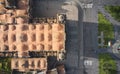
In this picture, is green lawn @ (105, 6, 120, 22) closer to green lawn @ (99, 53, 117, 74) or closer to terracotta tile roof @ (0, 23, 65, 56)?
green lawn @ (99, 53, 117, 74)

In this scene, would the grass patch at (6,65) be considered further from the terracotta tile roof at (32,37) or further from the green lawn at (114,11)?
the green lawn at (114,11)

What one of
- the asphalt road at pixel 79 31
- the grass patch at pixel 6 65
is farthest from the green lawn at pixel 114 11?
the grass patch at pixel 6 65

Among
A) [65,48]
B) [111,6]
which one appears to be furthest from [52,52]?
[111,6]

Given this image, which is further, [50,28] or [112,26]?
[112,26]

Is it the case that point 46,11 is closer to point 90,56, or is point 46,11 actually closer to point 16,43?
point 16,43

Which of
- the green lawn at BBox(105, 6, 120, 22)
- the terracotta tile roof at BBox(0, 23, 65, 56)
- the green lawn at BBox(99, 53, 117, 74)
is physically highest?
the green lawn at BBox(105, 6, 120, 22)

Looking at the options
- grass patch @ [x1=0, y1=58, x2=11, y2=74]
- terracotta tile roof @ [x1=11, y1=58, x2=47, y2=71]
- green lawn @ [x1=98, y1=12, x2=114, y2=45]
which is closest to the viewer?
terracotta tile roof @ [x1=11, y1=58, x2=47, y2=71]

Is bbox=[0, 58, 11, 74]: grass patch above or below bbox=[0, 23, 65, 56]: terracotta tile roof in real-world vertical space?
below

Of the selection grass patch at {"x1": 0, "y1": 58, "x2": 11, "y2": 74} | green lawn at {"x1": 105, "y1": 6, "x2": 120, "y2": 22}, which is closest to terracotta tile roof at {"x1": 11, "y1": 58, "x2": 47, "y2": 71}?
grass patch at {"x1": 0, "y1": 58, "x2": 11, "y2": 74}

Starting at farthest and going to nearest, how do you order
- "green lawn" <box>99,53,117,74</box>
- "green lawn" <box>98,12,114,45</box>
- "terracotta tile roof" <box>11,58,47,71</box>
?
"green lawn" <box>98,12,114,45</box> < "green lawn" <box>99,53,117,74</box> < "terracotta tile roof" <box>11,58,47,71</box>
